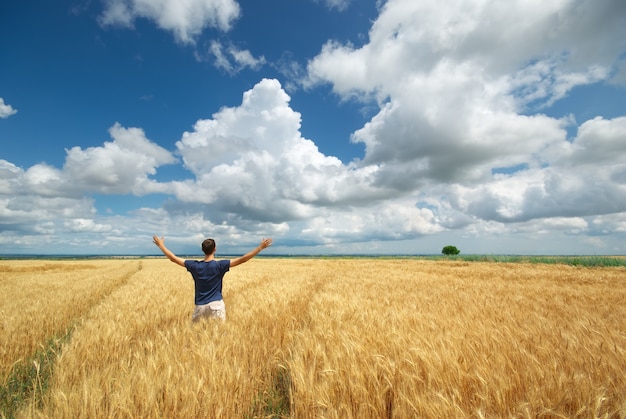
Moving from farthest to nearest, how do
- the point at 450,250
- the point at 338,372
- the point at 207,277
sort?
1. the point at 450,250
2. the point at 207,277
3. the point at 338,372

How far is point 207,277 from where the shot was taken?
17.1 ft

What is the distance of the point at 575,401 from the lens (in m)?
2.22

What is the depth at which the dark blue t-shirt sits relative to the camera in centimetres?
517

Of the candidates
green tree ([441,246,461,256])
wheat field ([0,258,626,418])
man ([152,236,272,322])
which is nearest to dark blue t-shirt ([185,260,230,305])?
man ([152,236,272,322])

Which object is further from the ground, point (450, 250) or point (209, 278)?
point (209, 278)

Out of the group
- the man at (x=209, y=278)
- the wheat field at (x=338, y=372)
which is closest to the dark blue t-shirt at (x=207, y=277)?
the man at (x=209, y=278)

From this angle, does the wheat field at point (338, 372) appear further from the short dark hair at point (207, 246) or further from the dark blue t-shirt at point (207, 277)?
the short dark hair at point (207, 246)

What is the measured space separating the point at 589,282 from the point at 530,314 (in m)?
10.3

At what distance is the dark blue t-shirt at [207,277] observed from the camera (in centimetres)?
517

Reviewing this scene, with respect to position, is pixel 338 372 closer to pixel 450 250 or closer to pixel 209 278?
pixel 209 278

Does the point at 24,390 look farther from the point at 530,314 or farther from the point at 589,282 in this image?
the point at 589,282

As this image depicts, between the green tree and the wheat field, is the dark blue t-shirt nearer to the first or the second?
the wheat field

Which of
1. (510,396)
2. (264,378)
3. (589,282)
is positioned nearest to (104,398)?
(264,378)

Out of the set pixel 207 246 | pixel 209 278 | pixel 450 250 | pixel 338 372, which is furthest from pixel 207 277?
pixel 450 250
